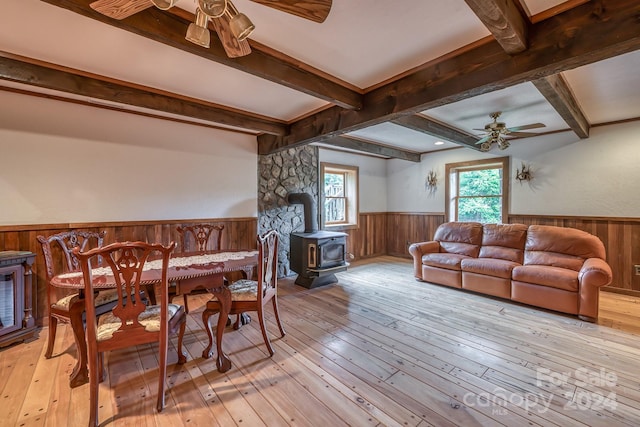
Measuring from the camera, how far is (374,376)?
83.4 inches

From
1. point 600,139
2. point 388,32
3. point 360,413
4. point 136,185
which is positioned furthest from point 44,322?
point 600,139

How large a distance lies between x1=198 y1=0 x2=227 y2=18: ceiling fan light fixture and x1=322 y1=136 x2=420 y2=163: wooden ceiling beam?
324 centimetres

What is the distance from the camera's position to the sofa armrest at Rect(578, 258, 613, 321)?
9.64 ft

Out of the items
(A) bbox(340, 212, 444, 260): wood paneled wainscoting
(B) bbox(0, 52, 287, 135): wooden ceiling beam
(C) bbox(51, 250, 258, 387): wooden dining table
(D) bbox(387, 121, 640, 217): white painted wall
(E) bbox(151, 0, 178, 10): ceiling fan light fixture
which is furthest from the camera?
(A) bbox(340, 212, 444, 260): wood paneled wainscoting

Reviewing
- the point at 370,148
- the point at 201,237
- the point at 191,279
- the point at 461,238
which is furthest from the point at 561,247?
the point at 201,237

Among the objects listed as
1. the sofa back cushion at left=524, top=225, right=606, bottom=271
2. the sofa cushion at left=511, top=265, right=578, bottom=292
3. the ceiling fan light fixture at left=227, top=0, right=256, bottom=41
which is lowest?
the sofa cushion at left=511, top=265, right=578, bottom=292

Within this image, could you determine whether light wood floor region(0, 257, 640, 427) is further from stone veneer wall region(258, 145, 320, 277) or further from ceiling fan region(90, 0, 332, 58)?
ceiling fan region(90, 0, 332, 58)

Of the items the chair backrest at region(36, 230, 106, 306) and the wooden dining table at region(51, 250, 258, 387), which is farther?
the chair backrest at region(36, 230, 106, 306)

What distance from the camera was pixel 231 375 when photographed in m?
2.16

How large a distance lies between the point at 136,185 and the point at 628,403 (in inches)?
195

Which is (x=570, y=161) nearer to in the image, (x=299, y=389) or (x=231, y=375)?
(x=299, y=389)

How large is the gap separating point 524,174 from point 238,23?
17.5 feet

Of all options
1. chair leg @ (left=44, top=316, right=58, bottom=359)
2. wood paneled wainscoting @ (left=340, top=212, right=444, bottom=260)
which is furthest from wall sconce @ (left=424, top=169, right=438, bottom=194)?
chair leg @ (left=44, top=316, right=58, bottom=359)

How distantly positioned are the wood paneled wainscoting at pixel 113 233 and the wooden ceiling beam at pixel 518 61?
2495mm
